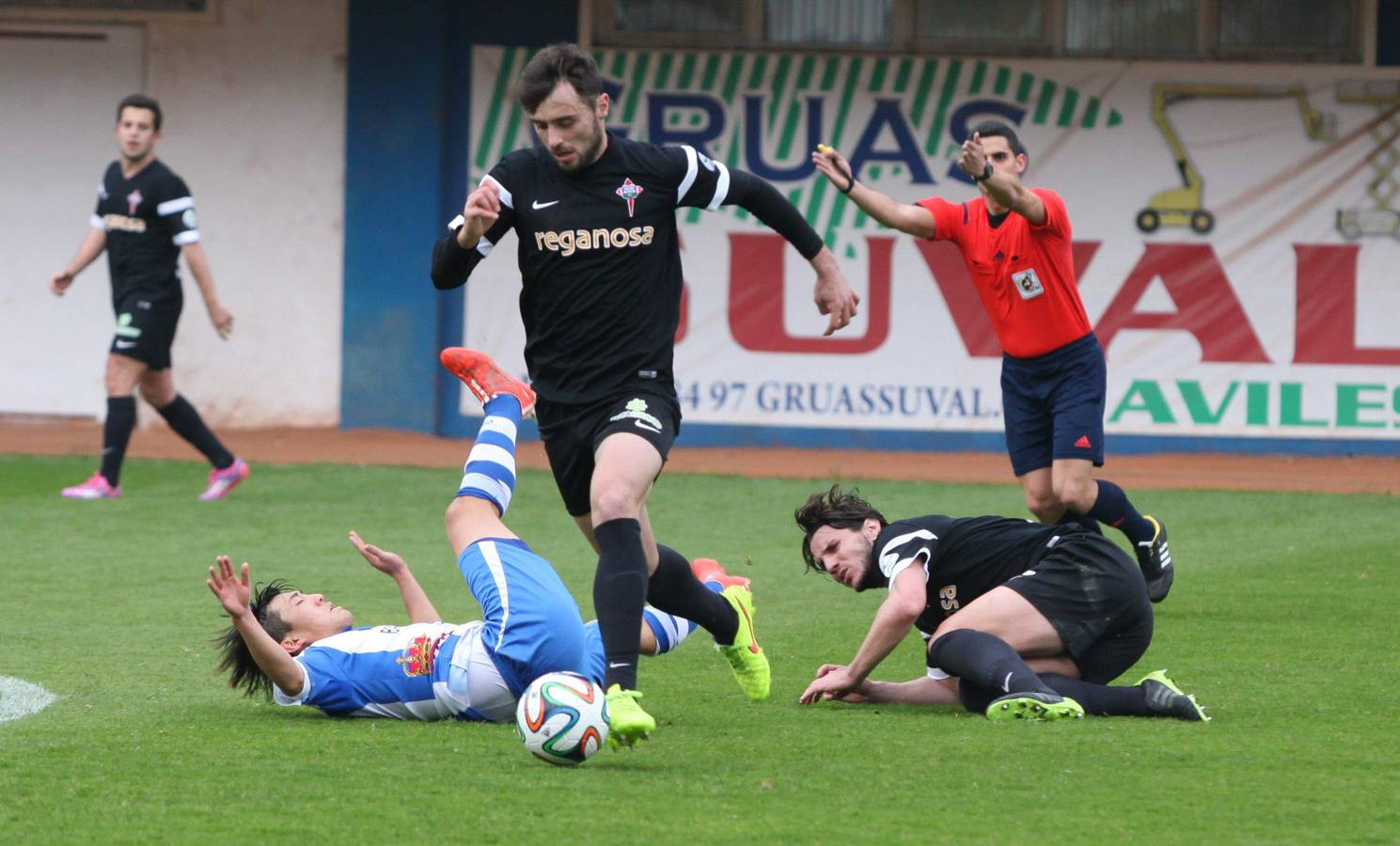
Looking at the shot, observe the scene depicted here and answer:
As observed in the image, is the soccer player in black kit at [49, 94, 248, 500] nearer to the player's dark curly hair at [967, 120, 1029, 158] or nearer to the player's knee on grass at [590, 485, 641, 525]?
the player's dark curly hair at [967, 120, 1029, 158]

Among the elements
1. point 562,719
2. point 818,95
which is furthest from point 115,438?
point 562,719

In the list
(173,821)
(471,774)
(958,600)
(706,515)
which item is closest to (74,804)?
(173,821)

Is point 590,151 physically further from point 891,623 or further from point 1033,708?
point 1033,708

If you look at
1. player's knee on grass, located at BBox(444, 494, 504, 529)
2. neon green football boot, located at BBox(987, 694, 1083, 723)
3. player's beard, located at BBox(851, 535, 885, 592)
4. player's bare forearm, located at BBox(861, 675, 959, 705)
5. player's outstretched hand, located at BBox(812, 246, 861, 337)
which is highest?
player's outstretched hand, located at BBox(812, 246, 861, 337)

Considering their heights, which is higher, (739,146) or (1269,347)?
(739,146)

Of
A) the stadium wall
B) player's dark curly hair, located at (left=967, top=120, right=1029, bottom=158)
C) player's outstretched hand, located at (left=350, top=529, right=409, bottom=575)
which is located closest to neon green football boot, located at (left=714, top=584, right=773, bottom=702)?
player's outstretched hand, located at (left=350, top=529, right=409, bottom=575)

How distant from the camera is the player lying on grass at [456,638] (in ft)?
15.8

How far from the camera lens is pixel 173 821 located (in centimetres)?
379

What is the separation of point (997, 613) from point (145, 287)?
691 centimetres

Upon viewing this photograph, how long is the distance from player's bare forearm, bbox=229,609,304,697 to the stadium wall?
10.0m

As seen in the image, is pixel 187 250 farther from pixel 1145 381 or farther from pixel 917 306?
pixel 1145 381

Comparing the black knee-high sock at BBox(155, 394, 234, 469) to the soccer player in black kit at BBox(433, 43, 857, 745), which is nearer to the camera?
the soccer player in black kit at BBox(433, 43, 857, 745)

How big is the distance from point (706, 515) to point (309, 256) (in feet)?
18.4

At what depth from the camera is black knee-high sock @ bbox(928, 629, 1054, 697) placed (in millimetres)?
4988
